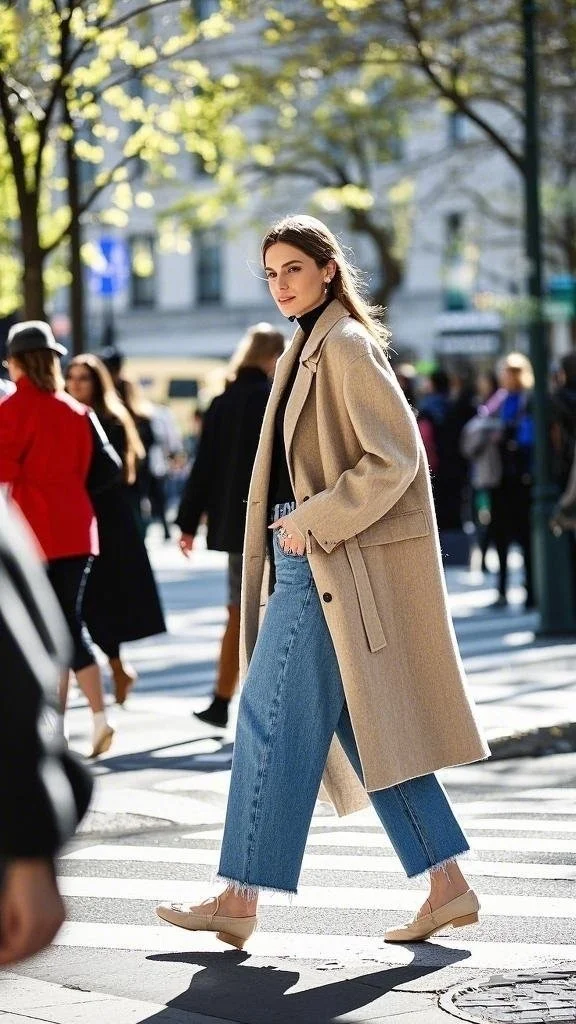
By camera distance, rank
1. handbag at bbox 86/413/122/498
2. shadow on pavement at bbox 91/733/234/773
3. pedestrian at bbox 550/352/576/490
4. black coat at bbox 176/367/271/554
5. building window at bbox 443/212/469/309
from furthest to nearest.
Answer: building window at bbox 443/212/469/309 → pedestrian at bbox 550/352/576/490 → black coat at bbox 176/367/271/554 → handbag at bbox 86/413/122/498 → shadow on pavement at bbox 91/733/234/773

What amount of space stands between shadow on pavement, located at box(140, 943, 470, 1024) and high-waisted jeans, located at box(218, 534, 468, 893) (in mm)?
222

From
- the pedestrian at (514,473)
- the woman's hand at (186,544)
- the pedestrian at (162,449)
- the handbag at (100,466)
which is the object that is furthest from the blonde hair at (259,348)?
the pedestrian at (162,449)

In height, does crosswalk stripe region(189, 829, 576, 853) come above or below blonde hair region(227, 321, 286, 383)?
below

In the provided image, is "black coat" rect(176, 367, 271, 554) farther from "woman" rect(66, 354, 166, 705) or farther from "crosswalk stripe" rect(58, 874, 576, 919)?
"crosswalk stripe" rect(58, 874, 576, 919)

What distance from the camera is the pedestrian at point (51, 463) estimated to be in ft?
27.6

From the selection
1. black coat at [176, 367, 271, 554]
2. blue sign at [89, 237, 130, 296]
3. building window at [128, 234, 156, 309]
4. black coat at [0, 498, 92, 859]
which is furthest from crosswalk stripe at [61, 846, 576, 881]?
building window at [128, 234, 156, 309]

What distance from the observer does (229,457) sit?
928cm

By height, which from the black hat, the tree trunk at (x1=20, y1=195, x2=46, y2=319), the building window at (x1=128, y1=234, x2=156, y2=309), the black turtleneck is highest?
the building window at (x1=128, y1=234, x2=156, y2=309)

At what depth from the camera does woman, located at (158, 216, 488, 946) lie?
513 centimetres

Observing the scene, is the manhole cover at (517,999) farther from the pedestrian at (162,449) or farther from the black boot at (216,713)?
the pedestrian at (162,449)

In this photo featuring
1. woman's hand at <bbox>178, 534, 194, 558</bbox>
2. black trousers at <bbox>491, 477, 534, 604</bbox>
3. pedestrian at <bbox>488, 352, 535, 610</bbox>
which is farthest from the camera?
black trousers at <bbox>491, 477, 534, 604</bbox>

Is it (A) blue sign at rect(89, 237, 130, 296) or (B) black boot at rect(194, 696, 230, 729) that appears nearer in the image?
(B) black boot at rect(194, 696, 230, 729)

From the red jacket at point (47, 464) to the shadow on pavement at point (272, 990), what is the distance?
11.5ft

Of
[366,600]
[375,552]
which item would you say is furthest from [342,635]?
[375,552]
